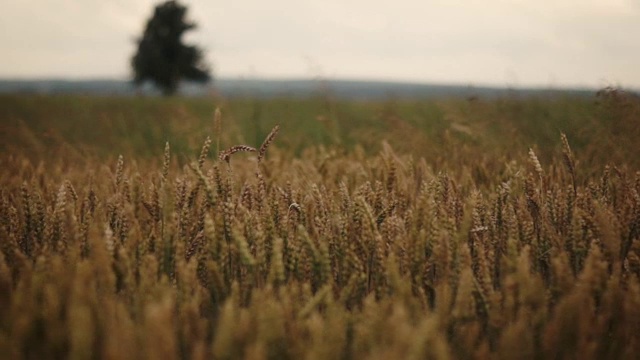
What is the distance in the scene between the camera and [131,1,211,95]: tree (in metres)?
43.5

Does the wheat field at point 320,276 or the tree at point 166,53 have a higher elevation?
the tree at point 166,53

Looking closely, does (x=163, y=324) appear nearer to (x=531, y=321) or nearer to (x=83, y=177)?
(x=531, y=321)

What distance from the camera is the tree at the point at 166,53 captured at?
4350cm

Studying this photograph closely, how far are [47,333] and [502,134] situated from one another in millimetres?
3332

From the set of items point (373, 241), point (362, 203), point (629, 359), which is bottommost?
point (629, 359)

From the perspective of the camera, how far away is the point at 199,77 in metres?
45.9

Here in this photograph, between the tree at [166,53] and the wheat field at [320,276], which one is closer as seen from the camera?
the wheat field at [320,276]

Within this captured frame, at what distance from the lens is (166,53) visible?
4491 cm

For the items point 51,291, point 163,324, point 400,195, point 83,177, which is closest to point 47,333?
point 51,291

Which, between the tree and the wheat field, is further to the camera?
the tree

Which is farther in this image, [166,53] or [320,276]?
[166,53]

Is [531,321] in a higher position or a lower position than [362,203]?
lower

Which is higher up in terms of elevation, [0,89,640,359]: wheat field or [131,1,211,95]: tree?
[131,1,211,95]: tree

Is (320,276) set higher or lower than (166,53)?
lower
